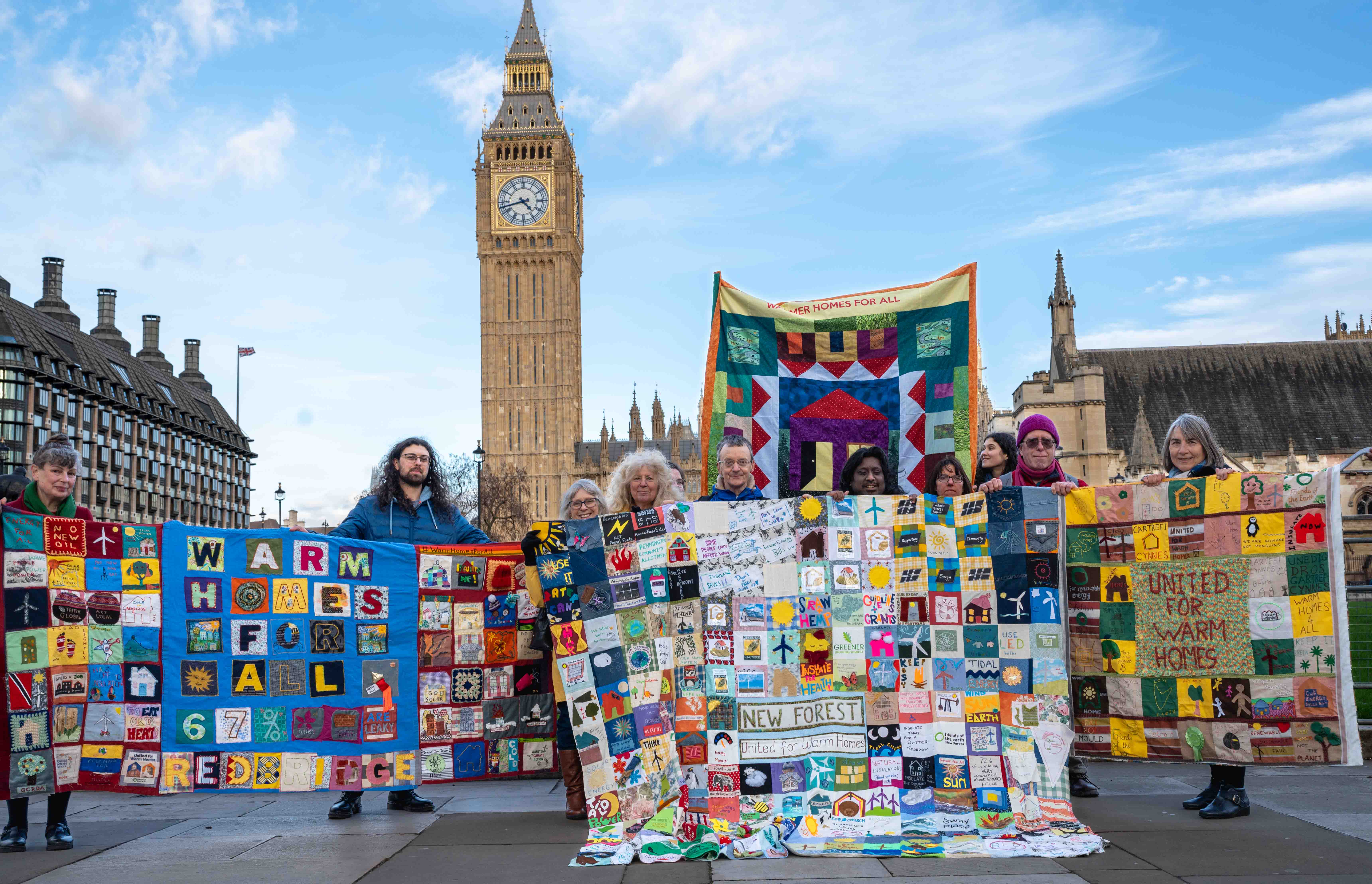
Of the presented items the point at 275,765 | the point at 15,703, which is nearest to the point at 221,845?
the point at 275,765

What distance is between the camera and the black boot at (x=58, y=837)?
18.5ft

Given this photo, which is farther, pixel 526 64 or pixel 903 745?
pixel 526 64

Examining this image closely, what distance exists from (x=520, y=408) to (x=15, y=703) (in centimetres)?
7778

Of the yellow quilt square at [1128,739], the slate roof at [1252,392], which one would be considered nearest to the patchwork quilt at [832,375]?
the yellow quilt square at [1128,739]

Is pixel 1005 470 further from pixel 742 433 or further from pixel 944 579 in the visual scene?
pixel 742 433

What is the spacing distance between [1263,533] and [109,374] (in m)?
79.2

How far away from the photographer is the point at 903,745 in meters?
5.59

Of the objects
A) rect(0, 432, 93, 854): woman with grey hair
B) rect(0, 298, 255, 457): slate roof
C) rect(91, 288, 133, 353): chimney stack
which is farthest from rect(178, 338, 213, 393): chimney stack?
rect(0, 432, 93, 854): woman with grey hair

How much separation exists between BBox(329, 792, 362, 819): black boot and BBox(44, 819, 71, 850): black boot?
1.38 m

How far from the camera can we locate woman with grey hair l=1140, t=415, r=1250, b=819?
19.0 feet

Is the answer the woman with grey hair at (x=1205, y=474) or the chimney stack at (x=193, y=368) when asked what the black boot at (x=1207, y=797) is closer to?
the woman with grey hair at (x=1205, y=474)

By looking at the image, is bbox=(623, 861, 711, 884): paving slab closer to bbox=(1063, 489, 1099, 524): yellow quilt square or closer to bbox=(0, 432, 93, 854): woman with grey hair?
bbox=(1063, 489, 1099, 524): yellow quilt square

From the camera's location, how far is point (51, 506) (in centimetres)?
619

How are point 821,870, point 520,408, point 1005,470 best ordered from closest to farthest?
1. point 821,870
2. point 1005,470
3. point 520,408
